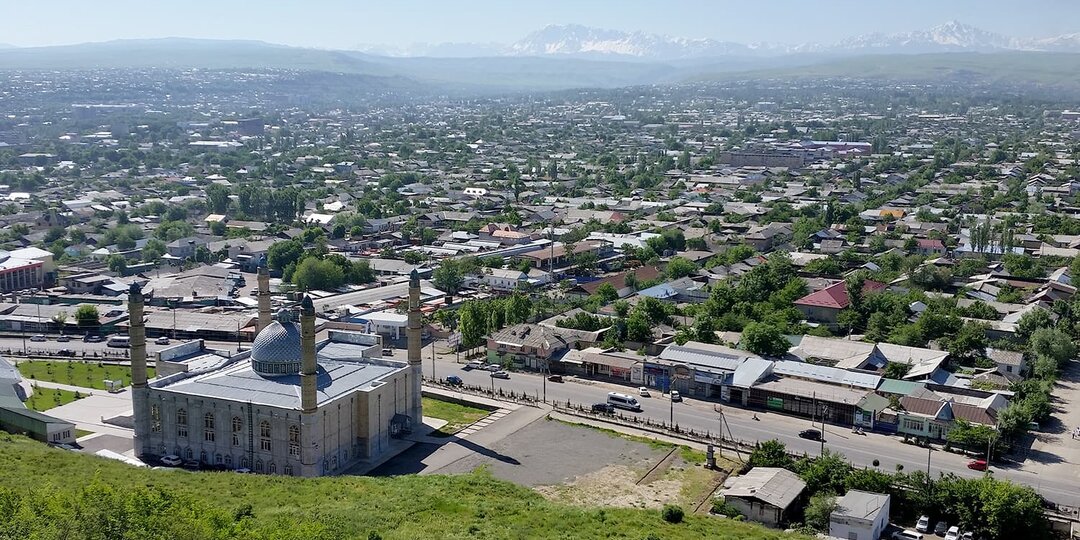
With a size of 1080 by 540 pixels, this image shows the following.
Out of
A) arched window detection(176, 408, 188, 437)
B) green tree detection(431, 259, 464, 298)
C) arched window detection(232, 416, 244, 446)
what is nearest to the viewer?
arched window detection(232, 416, 244, 446)

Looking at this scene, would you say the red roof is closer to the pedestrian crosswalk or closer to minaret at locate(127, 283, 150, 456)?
the pedestrian crosswalk

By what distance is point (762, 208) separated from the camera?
286 feet

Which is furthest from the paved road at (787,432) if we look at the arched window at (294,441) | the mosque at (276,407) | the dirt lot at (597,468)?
the arched window at (294,441)

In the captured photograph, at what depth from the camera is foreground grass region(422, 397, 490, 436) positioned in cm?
3453

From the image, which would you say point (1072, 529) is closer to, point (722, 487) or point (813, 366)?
point (722, 487)

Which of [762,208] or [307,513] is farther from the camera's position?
[762,208]

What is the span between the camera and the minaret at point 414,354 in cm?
3428

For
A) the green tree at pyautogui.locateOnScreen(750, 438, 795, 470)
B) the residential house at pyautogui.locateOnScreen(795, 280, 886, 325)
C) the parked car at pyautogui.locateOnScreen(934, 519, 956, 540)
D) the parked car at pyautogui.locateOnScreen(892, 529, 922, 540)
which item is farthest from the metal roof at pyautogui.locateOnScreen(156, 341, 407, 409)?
the residential house at pyautogui.locateOnScreen(795, 280, 886, 325)

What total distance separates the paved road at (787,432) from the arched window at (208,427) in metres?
12.4

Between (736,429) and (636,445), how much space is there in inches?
165

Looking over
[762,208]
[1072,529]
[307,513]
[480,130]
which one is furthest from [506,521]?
[480,130]

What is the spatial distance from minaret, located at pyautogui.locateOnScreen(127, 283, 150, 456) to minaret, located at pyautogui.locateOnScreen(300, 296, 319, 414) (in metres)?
5.72

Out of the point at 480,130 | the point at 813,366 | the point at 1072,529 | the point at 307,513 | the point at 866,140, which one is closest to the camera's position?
the point at 307,513

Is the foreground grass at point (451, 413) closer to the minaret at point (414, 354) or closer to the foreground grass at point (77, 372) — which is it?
the minaret at point (414, 354)
